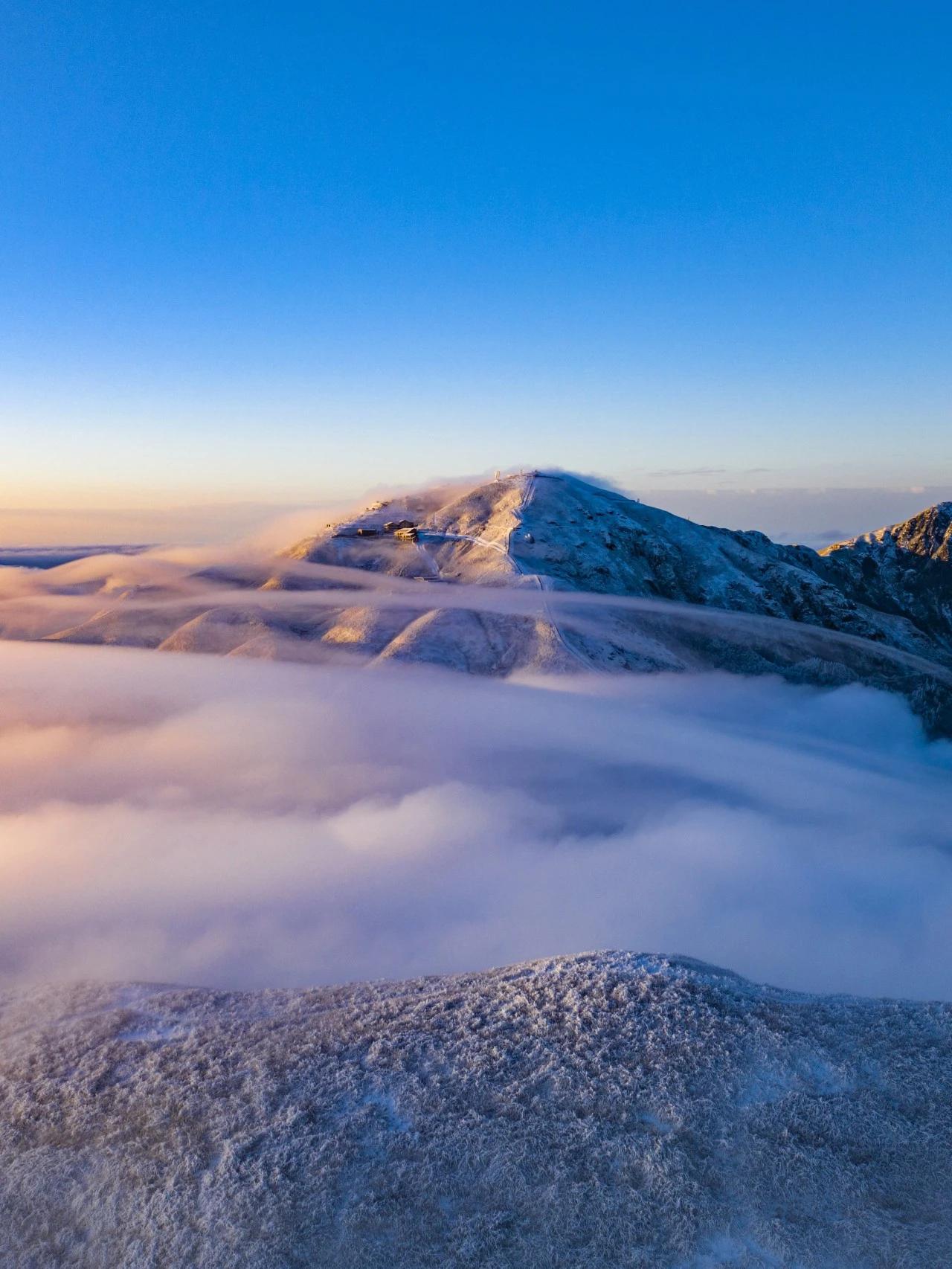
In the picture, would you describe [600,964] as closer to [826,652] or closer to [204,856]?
[204,856]

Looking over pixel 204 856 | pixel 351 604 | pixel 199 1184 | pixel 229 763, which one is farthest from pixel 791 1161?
pixel 351 604

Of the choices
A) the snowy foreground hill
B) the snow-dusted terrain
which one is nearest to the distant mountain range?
the snow-dusted terrain

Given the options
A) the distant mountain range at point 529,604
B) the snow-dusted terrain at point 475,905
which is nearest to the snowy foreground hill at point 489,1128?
the snow-dusted terrain at point 475,905

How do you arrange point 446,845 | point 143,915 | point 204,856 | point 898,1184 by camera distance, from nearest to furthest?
point 898,1184 < point 143,915 < point 204,856 < point 446,845

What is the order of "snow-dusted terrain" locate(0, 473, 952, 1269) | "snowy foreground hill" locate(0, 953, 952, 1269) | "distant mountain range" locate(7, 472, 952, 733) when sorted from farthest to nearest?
"distant mountain range" locate(7, 472, 952, 733), "snow-dusted terrain" locate(0, 473, 952, 1269), "snowy foreground hill" locate(0, 953, 952, 1269)

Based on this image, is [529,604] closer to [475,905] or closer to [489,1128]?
[475,905]

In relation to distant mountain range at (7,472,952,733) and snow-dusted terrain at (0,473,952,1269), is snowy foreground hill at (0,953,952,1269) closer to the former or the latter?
snow-dusted terrain at (0,473,952,1269)

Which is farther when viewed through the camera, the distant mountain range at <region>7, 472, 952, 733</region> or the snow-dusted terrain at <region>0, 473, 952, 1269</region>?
the distant mountain range at <region>7, 472, 952, 733</region>

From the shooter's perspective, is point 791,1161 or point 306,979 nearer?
point 791,1161
